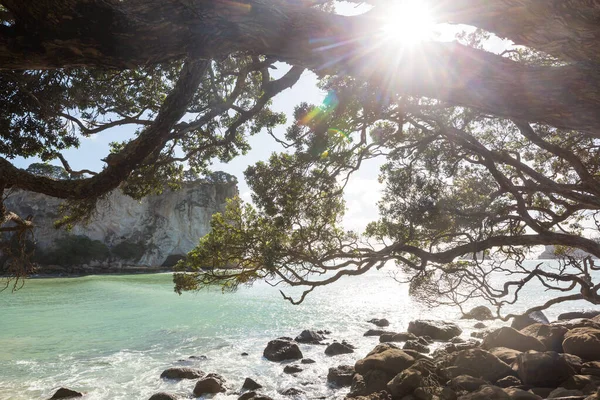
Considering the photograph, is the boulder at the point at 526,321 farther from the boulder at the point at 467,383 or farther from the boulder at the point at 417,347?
the boulder at the point at 467,383

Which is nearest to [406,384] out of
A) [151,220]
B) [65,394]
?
[65,394]

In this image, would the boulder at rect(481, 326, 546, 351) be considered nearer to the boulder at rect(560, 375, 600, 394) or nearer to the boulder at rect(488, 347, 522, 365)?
the boulder at rect(488, 347, 522, 365)

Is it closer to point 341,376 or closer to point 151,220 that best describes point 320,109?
point 341,376

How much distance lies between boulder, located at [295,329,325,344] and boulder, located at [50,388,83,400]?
26.1 ft

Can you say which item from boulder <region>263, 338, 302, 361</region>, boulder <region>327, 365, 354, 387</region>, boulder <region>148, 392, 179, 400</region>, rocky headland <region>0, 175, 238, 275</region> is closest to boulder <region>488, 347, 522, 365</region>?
boulder <region>327, 365, 354, 387</region>

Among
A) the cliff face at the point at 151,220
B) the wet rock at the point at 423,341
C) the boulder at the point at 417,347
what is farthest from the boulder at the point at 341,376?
the cliff face at the point at 151,220

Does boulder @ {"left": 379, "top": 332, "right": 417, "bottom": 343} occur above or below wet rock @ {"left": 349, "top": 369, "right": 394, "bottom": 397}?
below

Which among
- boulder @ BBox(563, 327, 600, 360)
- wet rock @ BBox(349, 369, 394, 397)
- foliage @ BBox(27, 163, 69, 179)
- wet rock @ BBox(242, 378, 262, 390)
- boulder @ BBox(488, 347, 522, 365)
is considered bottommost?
wet rock @ BBox(242, 378, 262, 390)

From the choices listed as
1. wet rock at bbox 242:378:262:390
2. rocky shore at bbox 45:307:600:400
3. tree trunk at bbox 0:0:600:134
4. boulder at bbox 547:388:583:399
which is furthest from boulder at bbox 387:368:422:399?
tree trunk at bbox 0:0:600:134

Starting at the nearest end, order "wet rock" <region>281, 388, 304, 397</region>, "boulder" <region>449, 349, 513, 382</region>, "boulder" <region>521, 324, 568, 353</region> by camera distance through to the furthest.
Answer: "boulder" <region>449, 349, 513, 382</region> < "wet rock" <region>281, 388, 304, 397</region> < "boulder" <region>521, 324, 568, 353</region>

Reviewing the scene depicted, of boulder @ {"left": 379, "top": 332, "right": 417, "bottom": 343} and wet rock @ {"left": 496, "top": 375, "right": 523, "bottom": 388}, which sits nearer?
wet rock @ {"left": 496, "top": 375, "right": 523, "bottom": 388}

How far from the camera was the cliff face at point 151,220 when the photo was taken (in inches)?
1986

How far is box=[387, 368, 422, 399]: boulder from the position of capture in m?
6.11

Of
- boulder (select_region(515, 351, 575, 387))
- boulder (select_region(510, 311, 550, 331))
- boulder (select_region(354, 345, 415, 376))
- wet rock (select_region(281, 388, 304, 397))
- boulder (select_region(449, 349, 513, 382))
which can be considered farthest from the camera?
boulder (select_region(510, 311, 550, 331))
